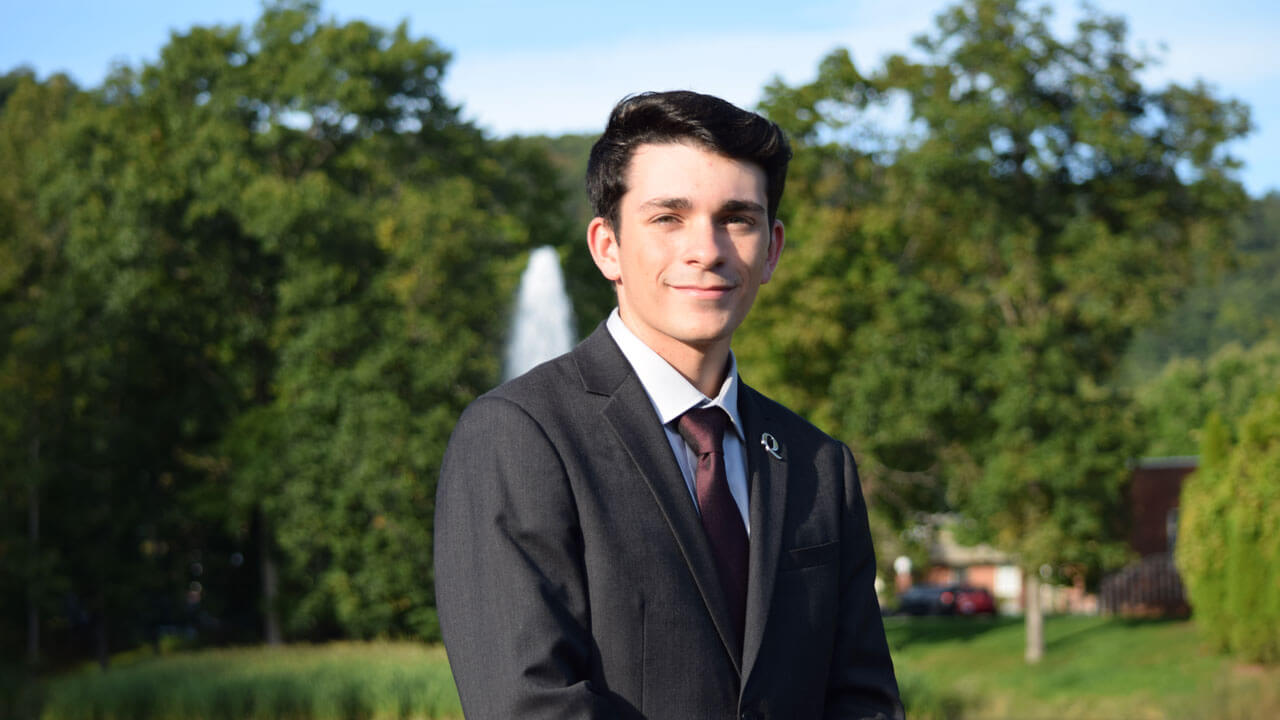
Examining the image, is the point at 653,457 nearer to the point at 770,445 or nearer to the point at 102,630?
the point at 770,445

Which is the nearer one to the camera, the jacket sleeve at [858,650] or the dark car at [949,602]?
the jacket sleeve at [858,650]

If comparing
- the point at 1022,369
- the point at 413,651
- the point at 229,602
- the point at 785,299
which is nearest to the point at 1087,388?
the point at 1022,369

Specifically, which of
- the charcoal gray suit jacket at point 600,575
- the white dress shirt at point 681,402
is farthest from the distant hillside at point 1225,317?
the charcoal gray suit jacket at point 600,575

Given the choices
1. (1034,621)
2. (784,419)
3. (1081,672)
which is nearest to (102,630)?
(1034,621)

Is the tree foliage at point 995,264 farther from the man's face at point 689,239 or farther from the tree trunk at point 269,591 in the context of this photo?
the man's face at point 689,239

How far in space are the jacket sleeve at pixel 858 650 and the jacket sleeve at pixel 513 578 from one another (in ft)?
1.74

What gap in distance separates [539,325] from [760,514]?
19871 millimetres

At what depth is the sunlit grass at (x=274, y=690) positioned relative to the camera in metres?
15.0

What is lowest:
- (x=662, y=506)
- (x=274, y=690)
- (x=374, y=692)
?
(x=274, y=690)

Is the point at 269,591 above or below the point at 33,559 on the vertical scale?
below

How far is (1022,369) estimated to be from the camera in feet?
91.1

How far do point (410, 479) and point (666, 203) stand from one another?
80.9 feet

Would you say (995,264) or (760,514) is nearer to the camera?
(760,514)

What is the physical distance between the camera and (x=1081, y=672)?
27312 mm
